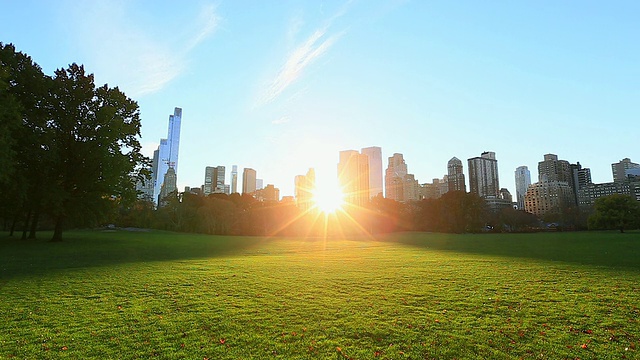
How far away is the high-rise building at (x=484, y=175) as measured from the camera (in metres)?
177

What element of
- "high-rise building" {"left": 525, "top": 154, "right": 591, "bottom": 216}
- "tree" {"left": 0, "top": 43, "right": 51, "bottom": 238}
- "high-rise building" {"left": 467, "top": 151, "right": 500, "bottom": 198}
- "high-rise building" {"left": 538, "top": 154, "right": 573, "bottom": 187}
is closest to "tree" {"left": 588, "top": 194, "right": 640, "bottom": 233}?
"high-rise building" {"left": 525, "top": 154, "right": 591, "bottom": 216}

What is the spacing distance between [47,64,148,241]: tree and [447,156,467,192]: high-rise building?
15941cm

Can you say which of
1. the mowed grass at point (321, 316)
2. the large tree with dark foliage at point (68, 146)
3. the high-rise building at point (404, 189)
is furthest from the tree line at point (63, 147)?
the high-rise building at point (404, 189)

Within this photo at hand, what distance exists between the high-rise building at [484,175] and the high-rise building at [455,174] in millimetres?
5649

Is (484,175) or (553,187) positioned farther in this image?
(484,175)

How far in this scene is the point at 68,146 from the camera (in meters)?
32.4

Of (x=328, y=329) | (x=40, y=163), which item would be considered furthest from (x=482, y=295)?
(x=40, y=163)

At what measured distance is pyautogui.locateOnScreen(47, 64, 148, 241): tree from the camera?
103 feet

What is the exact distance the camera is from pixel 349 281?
13.6 meters

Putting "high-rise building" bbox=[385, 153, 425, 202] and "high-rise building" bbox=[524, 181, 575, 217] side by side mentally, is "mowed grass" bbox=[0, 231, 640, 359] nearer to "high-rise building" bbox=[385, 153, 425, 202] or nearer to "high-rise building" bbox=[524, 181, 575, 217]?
"high-rise building" bbox=[524, 181, 575, 217]

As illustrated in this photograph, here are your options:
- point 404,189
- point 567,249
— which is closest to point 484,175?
point 404,189

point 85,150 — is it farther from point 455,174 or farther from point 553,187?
point 455,174

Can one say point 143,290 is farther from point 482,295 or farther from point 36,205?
point 36,205

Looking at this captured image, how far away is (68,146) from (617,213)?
263ft
